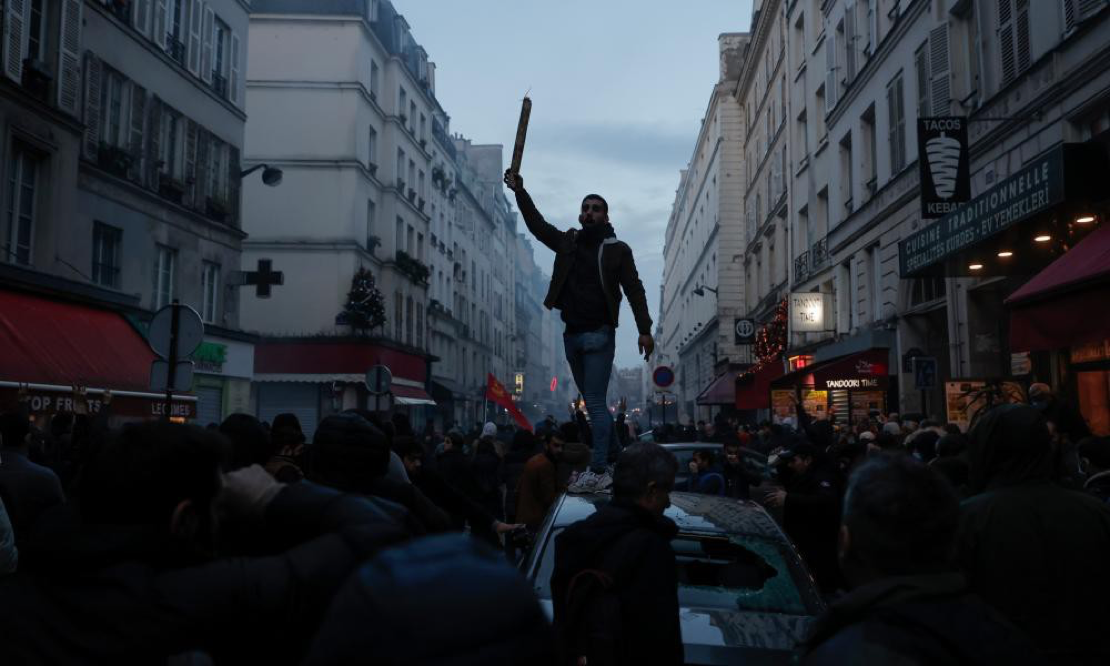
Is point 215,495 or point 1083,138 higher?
point 1083,138

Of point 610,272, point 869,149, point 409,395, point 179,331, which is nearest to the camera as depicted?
point 610,272

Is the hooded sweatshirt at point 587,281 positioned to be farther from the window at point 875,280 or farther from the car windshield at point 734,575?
the window at point 875,280

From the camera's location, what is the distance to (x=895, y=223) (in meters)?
20.5

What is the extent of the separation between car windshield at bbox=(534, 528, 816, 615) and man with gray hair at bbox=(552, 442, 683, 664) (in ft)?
2.85

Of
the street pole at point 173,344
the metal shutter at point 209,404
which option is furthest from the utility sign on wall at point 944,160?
the metal shutter at point 209,404

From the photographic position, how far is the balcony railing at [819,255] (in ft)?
88.9

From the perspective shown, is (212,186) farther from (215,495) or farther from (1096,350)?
(215,495)

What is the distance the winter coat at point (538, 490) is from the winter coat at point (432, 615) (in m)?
7.40

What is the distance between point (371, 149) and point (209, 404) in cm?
1657

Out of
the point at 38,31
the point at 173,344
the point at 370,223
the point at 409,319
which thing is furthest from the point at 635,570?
the point at 409,319

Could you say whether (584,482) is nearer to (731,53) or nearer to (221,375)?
(221,375)

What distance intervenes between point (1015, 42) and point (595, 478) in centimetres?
1165

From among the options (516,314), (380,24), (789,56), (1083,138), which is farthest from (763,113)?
(516,314)

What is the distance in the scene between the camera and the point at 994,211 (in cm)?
1103
